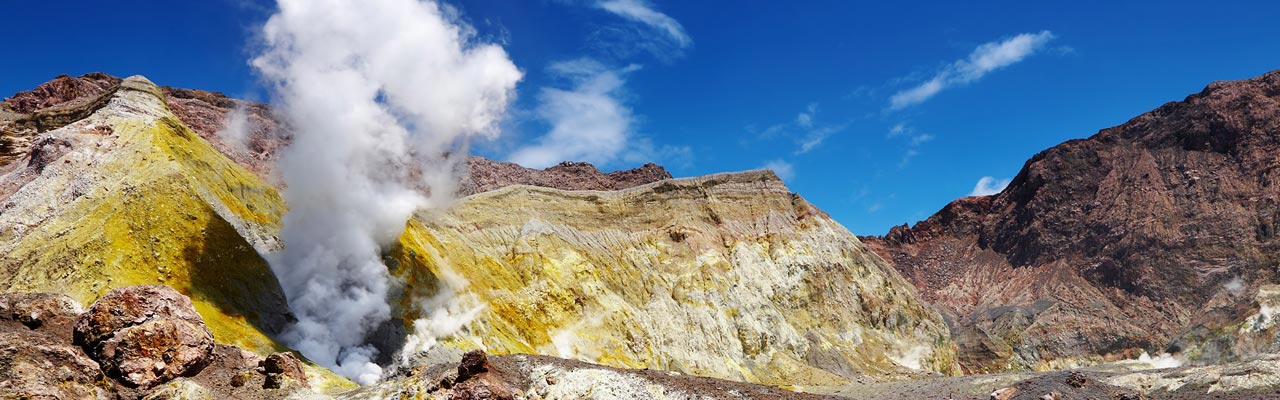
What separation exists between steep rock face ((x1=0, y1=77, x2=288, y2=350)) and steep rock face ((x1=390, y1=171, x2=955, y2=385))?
29.2 ft

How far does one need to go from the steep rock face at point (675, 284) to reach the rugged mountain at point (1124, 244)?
1879cm

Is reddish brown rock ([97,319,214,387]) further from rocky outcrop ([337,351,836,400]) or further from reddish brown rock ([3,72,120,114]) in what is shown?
reddish brown rock ([3,72,120,114])

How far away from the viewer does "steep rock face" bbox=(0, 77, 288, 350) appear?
3391cm

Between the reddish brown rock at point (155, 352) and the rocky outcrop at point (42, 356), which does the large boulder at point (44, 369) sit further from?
the reddish brown rock at point (155, 352)

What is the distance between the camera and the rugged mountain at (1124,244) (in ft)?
307

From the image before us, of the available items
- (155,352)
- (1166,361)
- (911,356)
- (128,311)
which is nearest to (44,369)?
(155,352)

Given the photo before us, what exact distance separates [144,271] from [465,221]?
28245 mm

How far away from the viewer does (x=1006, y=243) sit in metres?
127

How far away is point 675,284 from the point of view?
68.9m

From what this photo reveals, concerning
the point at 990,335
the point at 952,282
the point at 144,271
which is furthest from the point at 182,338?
the point at 952,282

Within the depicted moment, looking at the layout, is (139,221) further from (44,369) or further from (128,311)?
(44,369)

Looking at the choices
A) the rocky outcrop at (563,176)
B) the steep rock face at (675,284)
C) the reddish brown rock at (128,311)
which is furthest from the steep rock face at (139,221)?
the rocky outcrop at (563,176)

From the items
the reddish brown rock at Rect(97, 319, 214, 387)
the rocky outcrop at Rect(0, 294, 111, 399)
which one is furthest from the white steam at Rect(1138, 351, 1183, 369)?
the rocky outcrop at Rect(0, 294, 111, 399)

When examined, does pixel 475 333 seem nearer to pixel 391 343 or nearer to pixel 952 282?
pixel 391 343
